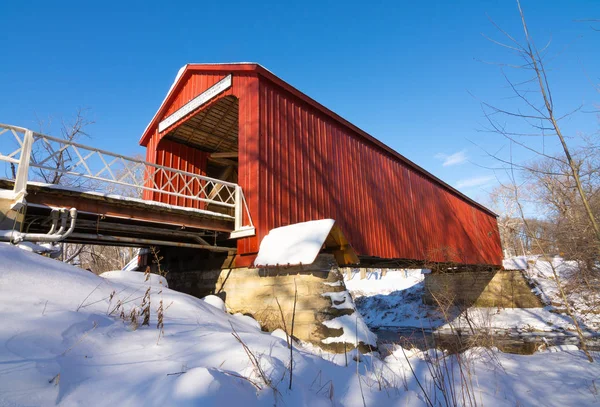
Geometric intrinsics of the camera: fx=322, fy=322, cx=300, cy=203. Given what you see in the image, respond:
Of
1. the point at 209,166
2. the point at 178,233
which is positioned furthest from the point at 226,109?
the point at 178,233

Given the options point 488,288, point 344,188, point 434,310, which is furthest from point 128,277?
point 488,288

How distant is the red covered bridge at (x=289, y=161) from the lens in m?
8.17

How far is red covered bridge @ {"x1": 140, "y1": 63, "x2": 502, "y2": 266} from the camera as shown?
26.8ft

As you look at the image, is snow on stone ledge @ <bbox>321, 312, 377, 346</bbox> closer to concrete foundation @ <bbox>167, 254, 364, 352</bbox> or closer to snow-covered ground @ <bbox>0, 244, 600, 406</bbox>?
concrete foundation @ <bbox>167, 254, 364, 352</bbox>

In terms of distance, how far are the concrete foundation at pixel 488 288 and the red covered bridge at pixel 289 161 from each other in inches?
194

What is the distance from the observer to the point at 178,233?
712 centimetres

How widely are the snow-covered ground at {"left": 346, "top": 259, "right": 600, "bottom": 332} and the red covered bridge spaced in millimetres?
3052

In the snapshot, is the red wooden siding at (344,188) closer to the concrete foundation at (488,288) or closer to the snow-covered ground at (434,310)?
the snow-covered ground at (434,310)

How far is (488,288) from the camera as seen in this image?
19.5m

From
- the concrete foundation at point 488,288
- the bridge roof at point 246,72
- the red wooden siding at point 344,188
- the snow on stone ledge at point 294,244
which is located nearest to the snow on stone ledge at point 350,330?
the snow on stone ledge at point 294,244

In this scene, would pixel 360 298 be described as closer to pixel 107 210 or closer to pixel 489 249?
pixel 489 249

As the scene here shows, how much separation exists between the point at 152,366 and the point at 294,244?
4160mm

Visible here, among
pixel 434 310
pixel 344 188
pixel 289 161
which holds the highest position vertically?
pixel 289 161

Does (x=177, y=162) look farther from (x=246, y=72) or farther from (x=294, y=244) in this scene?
(x=294, y=244)
